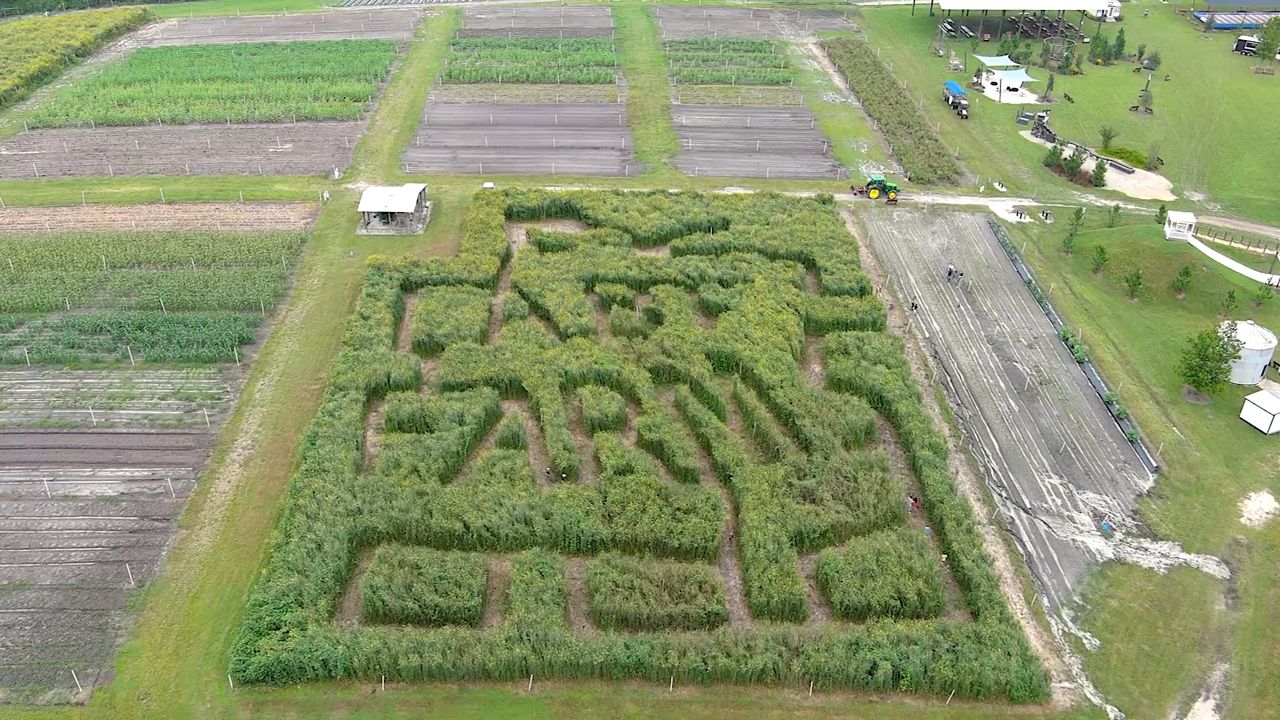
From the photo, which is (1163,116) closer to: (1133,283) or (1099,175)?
(1099,175)

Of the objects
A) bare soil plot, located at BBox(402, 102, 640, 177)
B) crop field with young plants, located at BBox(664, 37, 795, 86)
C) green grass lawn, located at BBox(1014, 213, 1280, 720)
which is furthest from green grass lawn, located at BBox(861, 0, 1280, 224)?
bare soil plot, located at BBox(402, 102, 640, 177)

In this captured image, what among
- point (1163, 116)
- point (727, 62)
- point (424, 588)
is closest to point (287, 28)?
point (727, 62)

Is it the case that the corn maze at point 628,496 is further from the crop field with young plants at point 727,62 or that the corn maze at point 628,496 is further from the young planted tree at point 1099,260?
the crop field with young plants at point 727,62

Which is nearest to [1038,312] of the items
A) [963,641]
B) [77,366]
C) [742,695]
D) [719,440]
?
[719,440]

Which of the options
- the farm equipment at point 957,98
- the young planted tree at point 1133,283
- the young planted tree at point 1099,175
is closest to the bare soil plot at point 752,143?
the farm equipment at point 957,98

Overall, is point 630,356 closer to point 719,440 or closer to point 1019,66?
point 719,440
